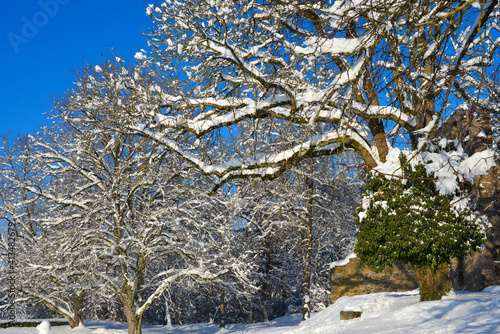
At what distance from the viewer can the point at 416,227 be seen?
6348 millimetres

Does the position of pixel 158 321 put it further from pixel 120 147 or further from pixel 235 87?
pixel 235 87

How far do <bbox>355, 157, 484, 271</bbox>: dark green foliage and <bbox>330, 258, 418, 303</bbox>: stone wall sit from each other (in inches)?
167

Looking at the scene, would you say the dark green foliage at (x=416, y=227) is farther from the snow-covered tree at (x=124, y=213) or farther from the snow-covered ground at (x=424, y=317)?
the snow-covered tree at (x=124, y=213)

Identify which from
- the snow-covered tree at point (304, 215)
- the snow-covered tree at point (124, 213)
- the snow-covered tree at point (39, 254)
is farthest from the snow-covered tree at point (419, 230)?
the snow-covered tree at point (39, 254)

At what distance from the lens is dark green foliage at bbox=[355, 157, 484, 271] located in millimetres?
6180

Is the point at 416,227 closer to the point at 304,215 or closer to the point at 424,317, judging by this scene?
the point at 424,317

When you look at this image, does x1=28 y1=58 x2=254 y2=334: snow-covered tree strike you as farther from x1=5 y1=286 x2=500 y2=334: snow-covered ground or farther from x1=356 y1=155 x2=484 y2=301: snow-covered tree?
x1=356 y1=155 x2=484 y2=301: snow-covered tree

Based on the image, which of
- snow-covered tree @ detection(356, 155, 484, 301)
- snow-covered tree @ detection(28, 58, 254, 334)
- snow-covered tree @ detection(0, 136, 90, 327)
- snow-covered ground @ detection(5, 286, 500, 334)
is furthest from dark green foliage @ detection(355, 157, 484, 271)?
snow-covered tree @ detection(0, 136, 90, 327)

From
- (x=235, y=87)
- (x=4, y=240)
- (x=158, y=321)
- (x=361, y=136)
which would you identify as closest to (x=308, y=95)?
(x=361, y=136)

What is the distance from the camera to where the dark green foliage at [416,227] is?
6.18 meters

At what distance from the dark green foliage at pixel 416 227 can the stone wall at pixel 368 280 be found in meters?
4.25

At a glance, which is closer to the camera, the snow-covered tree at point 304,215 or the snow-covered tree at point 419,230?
the snow-covered tree at point 419,230

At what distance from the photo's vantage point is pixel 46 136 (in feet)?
44.9

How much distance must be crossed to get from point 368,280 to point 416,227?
198 inches
